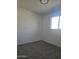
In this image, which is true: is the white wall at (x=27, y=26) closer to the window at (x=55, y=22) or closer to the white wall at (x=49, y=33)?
the white wall at (x=49, y=33)

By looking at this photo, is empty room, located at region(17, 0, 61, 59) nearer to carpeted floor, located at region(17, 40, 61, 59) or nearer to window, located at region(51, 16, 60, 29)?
window, located at region(51, 16, 60, 29)

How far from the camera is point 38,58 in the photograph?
9.71 feet

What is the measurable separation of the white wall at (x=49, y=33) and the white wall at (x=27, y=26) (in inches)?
18.5

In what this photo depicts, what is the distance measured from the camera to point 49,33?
17.3 ft

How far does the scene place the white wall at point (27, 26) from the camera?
199 inches

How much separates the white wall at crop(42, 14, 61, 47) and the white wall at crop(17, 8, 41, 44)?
471 millimetres

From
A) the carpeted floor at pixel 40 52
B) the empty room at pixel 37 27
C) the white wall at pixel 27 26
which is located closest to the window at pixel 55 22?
the empty room at pixel 37 27

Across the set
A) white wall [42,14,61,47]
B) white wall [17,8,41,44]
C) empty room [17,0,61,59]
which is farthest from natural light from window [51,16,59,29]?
white wall [17,8,41,44]

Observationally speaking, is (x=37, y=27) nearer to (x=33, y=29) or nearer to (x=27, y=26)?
(x=33, y=29)

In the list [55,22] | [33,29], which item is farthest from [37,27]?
[55,22]

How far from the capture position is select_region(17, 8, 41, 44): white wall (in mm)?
5043
